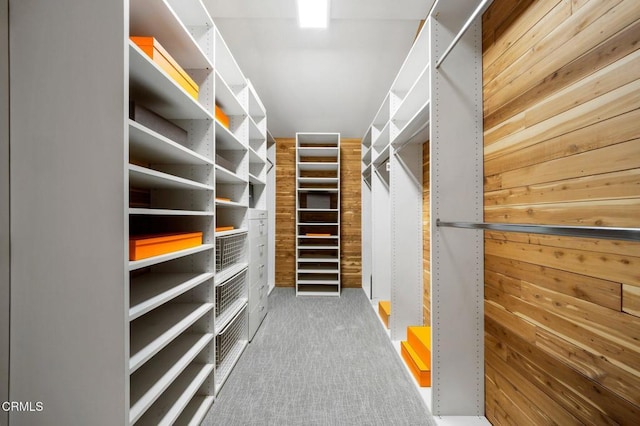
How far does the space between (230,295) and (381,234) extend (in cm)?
205

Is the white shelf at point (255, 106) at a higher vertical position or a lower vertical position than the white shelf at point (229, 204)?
higher

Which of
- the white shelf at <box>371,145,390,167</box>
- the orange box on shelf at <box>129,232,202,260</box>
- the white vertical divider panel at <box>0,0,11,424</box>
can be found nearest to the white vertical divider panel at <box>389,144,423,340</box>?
the white shelf at <box>371,145,390,167</box>

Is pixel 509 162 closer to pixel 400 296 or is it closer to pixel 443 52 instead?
pixel 443 52

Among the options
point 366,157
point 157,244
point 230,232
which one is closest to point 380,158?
point 366,157

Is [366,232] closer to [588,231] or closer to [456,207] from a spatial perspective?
[456,207]

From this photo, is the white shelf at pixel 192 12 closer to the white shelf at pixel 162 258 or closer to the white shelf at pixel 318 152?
the white shelf at pixel 162 258

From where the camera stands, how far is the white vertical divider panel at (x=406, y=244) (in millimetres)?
2461

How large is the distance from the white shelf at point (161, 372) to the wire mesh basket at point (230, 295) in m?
0.35

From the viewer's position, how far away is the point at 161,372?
3.99ft

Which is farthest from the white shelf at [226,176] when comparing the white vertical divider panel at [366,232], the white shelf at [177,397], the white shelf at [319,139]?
the white vertical divider panel at [366,232]

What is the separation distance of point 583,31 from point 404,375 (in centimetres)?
206

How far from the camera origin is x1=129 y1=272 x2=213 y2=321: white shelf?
103 cm

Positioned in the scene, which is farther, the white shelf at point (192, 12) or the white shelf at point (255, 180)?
the white shelf at point (255, 180)

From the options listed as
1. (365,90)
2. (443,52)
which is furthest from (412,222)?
(365,90)
